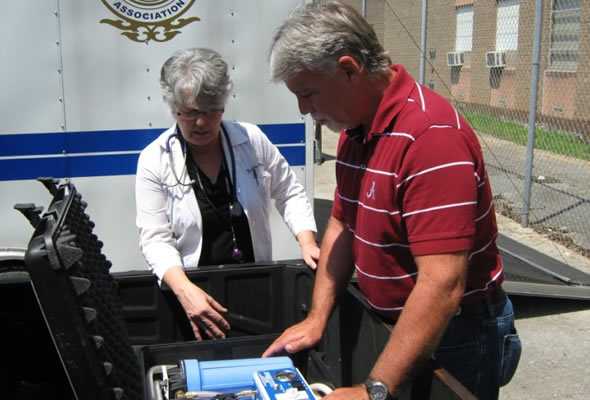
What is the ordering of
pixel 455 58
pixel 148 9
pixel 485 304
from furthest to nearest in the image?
pixel 455 58 < pixel 148 9 < pixel 485 304

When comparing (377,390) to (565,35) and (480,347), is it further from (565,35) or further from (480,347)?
(565,35)

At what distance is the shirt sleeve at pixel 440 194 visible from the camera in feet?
4.83

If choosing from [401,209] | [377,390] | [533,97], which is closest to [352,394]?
[377,390]

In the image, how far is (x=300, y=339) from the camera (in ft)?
6.70

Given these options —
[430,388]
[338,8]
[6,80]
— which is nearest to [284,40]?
[338,8]

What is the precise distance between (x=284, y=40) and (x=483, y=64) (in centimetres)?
1514

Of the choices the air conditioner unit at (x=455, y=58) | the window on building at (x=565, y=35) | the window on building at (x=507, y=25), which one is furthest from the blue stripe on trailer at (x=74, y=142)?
the air conditioner unit at (x=455, y=58)

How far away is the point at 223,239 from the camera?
8.38 ft

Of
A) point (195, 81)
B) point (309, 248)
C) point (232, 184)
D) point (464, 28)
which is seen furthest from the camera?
point (464, 28)

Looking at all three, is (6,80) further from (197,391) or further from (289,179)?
(197,391)

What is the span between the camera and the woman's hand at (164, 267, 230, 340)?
2193 mm

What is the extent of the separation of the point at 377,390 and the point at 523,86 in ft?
46.2

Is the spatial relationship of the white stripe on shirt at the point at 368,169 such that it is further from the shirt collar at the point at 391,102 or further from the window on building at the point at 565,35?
the window on building at the point at 565,35

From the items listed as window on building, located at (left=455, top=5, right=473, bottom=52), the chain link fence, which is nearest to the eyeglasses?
the chain link fence
